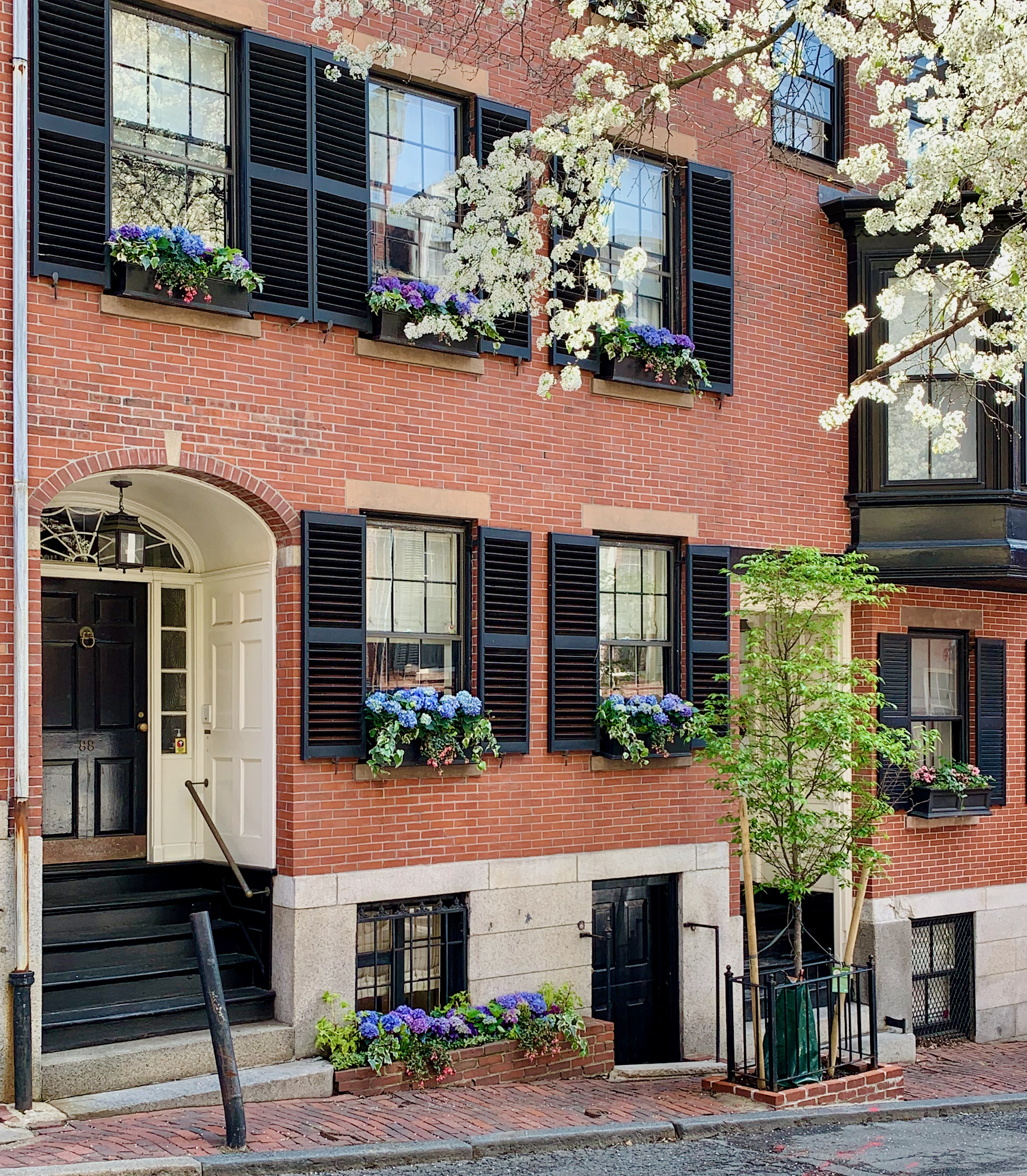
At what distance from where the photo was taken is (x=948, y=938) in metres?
15.5

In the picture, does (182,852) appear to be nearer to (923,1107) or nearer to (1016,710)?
(923,1107)

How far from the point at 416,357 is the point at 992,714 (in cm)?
800

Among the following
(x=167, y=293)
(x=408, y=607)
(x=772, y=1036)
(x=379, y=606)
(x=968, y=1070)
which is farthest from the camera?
(x=968, y=1070)

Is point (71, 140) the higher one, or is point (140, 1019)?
point (71, 140)

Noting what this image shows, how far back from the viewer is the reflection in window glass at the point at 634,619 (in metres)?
13.0

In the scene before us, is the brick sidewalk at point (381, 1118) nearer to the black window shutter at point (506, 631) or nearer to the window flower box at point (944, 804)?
the black window shutter at point (506, 631)

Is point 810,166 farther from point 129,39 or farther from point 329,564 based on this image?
point 129,39

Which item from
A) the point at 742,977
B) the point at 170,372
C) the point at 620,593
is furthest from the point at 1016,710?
the point at 170,372

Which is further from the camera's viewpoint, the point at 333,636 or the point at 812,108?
the point at 812,108

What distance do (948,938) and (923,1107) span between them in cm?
468

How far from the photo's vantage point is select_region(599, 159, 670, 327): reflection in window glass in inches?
516

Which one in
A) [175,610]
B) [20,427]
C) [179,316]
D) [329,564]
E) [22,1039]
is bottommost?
[22,1039]

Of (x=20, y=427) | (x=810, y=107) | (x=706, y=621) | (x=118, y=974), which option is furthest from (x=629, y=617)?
(x=810, y=107)

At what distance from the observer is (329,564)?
10938mm
